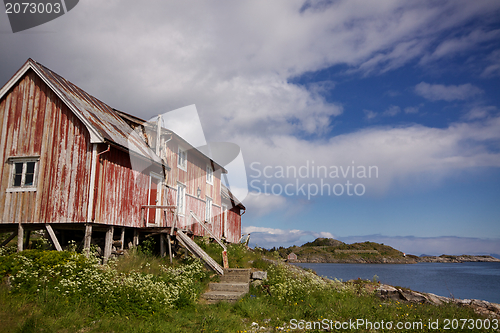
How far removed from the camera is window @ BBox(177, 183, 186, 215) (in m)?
20.7

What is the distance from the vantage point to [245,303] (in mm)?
11703

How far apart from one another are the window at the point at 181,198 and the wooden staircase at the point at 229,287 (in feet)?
21.2

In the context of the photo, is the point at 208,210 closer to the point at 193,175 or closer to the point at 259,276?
the point at 193,175

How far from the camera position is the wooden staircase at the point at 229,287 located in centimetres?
1297

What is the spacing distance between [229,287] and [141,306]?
5.00 m

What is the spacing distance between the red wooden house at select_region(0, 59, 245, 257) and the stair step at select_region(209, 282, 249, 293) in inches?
143

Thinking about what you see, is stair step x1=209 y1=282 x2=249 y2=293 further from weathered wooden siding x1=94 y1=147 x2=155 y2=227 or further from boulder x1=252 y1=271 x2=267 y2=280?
weathered wooden siding x1=94 y1=147 x2=155 y2=227

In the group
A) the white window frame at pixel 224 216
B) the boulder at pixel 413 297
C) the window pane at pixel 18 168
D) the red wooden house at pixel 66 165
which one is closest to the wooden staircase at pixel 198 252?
the red wooden house at pixel 66 165

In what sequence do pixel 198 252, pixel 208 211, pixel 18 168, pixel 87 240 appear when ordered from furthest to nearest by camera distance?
1. pixel 208 211
2. pixel 198 252
3. pixel 18 168
4. pixel 87 240

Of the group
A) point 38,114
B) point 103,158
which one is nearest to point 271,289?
point 103,158

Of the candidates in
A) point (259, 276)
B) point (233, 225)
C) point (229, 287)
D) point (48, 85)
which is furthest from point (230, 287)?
point (233, 225)

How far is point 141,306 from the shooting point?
32.1 ft

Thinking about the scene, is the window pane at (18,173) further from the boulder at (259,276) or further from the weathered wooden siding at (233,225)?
the weathered wooden siding at (233,225)

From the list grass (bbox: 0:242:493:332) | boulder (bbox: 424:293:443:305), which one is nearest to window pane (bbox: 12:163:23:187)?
grass (bbox: 0:242:493:332)
